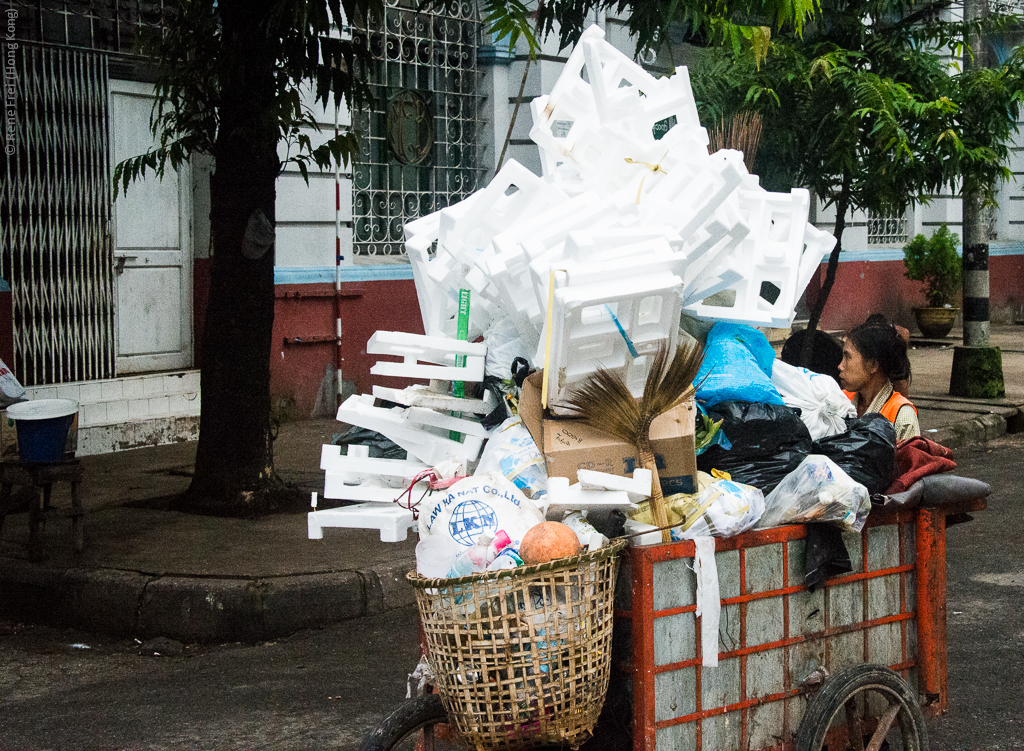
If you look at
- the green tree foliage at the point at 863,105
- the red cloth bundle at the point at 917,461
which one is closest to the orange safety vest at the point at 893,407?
the red cloth bundle at the point at 917,461

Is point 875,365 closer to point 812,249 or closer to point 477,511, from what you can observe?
point 812,249

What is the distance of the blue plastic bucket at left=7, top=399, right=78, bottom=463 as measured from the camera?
6.16 m

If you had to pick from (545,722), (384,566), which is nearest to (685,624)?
(545,722)

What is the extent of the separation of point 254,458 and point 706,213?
15.1 feet

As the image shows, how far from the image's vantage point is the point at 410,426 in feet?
11.1

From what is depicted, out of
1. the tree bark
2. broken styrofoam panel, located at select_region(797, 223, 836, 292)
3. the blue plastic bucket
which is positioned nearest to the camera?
broken styrofoam panel, located at select_region(797, 223, 836, 292)

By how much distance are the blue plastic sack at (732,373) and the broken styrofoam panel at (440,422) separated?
627 millimetres

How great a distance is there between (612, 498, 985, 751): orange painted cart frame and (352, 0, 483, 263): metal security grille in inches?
322

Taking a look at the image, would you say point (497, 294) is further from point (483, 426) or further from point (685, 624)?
point (685, 624)

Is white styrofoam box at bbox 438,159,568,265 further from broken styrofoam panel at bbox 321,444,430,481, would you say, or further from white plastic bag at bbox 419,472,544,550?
white plastic bag at bbox 419,472,544,550

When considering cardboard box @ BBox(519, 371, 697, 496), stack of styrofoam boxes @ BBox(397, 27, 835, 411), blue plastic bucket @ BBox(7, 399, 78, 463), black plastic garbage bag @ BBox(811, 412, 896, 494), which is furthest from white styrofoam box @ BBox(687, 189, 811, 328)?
blue plastic bucket @ BBox(7, 399, 78, 463)

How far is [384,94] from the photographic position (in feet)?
36.2

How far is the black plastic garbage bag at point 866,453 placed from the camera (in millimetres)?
3219

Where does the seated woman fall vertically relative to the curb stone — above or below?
above
